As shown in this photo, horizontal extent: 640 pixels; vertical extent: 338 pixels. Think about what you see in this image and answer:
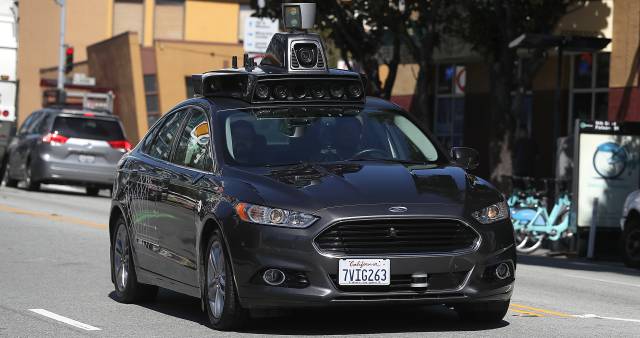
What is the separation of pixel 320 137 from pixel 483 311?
64.8 inches

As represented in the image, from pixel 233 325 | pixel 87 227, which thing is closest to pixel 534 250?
pixel 87 227

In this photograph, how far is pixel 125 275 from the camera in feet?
37.9

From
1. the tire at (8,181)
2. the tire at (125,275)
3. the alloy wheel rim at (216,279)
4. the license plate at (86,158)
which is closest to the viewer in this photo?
the alloy wheel rim at (216,279)

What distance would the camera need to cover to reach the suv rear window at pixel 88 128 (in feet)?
97.8

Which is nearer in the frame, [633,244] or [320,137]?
[320,137]

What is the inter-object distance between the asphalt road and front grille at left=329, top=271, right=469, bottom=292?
40cm

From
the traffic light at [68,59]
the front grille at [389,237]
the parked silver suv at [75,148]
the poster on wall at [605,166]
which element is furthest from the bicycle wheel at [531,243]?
the traffic light at [68,59]

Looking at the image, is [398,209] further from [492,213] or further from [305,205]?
[492,213]

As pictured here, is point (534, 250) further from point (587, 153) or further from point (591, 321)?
point (591, 321)

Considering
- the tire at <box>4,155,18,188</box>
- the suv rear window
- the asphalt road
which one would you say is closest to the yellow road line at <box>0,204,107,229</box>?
the asphalt road

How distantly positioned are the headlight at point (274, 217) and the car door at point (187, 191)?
709mm

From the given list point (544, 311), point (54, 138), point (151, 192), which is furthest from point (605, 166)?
point (54, 138)

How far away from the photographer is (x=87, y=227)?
806 inches

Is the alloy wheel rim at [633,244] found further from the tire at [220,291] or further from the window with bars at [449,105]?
the window with bars at [449,105]
